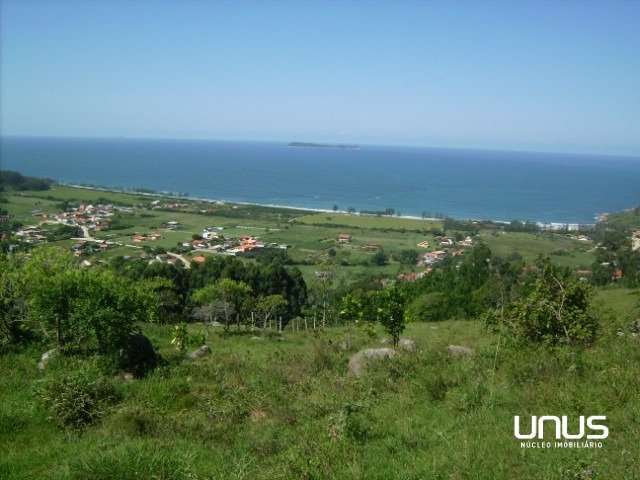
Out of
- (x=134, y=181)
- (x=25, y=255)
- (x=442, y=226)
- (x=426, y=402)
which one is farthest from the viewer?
(x=134, y=181)

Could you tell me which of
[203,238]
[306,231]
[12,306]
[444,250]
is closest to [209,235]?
[203,238]

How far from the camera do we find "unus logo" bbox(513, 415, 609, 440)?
16.8ft

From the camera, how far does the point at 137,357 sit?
32.8 feet

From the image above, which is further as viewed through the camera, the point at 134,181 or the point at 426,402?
the point at 134,181

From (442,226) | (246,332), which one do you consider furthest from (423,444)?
(442,226)

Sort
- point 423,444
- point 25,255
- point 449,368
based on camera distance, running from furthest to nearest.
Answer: point 25,255 < point 449,368 < point 423,444

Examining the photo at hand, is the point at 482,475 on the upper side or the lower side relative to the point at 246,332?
upper

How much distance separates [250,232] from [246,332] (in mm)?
52434

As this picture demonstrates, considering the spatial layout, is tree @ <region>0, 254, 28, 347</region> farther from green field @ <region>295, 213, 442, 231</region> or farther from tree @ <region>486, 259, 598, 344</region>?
green field @ <region>295, 213, 442, 231</region>

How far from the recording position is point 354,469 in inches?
184

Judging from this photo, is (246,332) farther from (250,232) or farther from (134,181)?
(134,181)

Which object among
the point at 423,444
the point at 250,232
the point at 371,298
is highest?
the point at 423,444

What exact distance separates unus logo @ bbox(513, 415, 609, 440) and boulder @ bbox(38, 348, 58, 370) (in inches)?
341

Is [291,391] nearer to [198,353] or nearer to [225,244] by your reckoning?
[198,353]
